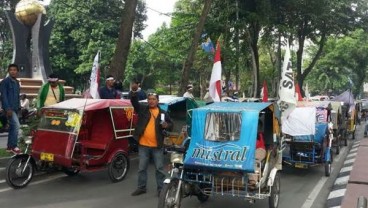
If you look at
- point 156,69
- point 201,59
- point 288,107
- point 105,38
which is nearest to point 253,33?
point 201,59

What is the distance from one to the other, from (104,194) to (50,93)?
3.12m

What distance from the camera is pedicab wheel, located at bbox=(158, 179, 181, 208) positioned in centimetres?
569

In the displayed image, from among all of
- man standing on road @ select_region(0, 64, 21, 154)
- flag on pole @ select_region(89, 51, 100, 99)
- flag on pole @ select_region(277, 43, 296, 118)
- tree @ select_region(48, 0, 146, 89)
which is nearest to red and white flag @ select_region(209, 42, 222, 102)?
flag on pole @ select_region(277, 43, 296, 118)

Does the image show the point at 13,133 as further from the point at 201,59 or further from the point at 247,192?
the point at 201,59

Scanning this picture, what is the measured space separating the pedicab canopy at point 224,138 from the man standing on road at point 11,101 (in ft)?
13.0

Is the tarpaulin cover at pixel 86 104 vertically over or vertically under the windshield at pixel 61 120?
over

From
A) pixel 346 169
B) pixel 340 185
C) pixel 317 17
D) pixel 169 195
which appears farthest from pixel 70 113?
pixel 317 17

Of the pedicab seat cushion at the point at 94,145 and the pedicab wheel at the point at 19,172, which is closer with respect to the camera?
the pedicab wheel at the point at 19,172

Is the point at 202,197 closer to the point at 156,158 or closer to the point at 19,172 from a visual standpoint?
the point at 156,158

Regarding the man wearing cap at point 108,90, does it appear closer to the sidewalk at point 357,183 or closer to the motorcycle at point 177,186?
the motorcycle at point 177,186

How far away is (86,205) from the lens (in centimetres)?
677

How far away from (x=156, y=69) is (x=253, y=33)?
865 inches

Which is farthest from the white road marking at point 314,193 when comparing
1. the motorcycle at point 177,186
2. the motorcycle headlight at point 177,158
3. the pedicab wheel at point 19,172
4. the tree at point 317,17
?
the tree at point 317,17

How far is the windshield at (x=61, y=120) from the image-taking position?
7.75 m
